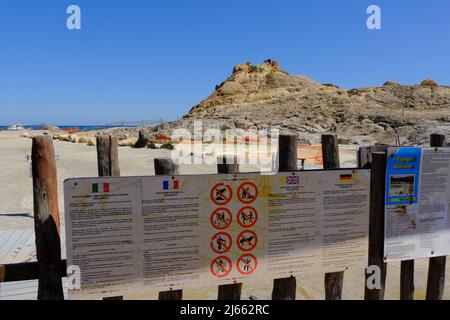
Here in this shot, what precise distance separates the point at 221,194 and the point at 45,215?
4.00 feet

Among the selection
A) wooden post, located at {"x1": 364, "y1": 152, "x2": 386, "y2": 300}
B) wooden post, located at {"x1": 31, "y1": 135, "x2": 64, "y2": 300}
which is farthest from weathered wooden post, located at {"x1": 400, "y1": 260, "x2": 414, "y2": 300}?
wooden post, located at {"x1": 31, "y1": 135, "x2": 64, "y2": 300}

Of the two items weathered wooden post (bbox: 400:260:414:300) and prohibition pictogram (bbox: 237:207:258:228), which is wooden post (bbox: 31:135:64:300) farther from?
weathered wooden post (bbox: 400:260:414:300)

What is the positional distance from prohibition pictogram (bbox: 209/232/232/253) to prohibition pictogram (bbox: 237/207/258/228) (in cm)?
14

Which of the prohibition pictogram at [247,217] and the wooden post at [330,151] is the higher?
the wooden post at [330,151]

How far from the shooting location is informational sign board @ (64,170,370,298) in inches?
105

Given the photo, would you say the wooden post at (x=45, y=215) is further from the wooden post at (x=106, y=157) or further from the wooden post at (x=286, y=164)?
the wooden post at (x=286, y=164)

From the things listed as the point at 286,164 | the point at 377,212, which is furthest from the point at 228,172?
the point at 377,212

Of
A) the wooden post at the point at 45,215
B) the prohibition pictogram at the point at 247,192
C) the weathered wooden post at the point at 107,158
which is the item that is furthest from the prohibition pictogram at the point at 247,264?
the wooden post at the point at 45,215

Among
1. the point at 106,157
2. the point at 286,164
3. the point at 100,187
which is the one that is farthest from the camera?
the point at 286,164

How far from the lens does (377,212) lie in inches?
127

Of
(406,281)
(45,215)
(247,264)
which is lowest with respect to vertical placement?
(406,281)

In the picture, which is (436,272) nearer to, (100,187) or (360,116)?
(100,187)

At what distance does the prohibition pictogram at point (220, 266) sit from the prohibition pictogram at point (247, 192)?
462mm

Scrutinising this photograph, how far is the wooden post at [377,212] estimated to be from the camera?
3.21 m
